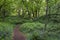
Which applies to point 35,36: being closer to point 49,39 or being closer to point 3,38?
point 49,39

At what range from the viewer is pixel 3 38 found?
11.7m

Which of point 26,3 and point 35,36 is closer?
point 35,36

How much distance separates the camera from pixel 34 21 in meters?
24.6

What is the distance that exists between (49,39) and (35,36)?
1160 millimetres

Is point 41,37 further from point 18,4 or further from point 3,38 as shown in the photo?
Answer: point 18,4

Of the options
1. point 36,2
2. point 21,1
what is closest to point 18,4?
point 21,1

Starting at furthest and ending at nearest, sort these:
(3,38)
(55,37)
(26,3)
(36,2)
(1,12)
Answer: (26,3)
(36,2)
(1,12)
(55,37)
(3,38)

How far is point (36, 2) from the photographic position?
29062mm

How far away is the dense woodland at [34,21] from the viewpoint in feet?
41.0

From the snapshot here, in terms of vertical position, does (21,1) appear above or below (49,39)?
above

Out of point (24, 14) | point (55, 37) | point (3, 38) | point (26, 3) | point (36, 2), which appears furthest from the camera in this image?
point (24, 14)

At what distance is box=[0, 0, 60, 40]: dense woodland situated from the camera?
1251cm

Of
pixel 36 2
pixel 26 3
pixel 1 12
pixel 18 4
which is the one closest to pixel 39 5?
pixel 36 2

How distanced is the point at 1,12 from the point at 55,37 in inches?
650
